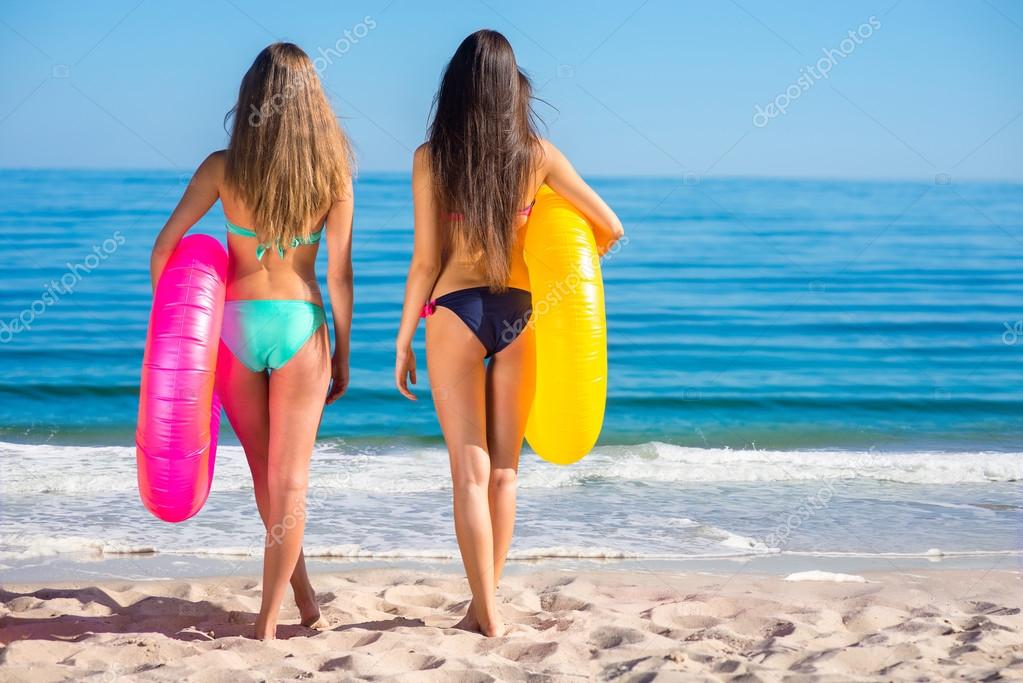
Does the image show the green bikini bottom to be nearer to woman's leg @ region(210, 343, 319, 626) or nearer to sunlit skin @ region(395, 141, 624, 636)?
woman's leg @ region(210, 343, 319, 626)

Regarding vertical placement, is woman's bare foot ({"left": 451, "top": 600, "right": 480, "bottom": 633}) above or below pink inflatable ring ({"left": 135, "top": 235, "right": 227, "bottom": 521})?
below

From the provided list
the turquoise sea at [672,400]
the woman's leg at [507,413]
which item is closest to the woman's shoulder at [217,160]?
the woman's leg at [507,413]

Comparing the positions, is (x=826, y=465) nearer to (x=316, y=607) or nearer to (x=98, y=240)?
(x=316, y=607)

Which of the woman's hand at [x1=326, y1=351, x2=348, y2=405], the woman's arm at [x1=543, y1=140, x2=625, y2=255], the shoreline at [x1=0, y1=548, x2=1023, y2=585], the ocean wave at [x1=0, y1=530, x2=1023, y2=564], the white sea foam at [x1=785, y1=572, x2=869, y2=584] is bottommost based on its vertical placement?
the white sea foam at [x1=785, y1=572, x2=869, y2=584]

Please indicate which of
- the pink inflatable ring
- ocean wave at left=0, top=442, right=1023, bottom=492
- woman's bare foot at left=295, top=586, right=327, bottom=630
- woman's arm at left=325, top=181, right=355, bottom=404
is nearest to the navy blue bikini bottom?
woman's arm at left=325, top=181, right=355, bottom=404

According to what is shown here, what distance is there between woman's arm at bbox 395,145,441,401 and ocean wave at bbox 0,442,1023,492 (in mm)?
3044

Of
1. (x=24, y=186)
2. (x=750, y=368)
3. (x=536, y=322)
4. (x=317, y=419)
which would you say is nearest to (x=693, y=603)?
(x=536, y=322)

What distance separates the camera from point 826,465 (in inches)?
287

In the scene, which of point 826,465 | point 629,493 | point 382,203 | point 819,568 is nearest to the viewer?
point 819,568

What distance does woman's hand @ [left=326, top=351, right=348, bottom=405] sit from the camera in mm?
3342

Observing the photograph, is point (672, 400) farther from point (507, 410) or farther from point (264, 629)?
point (264, 629)

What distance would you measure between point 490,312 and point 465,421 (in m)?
0.35

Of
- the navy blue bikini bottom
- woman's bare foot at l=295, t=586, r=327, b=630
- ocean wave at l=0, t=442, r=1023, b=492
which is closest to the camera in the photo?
the navy blue bikini bottom

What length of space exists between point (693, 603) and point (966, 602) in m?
1.04
